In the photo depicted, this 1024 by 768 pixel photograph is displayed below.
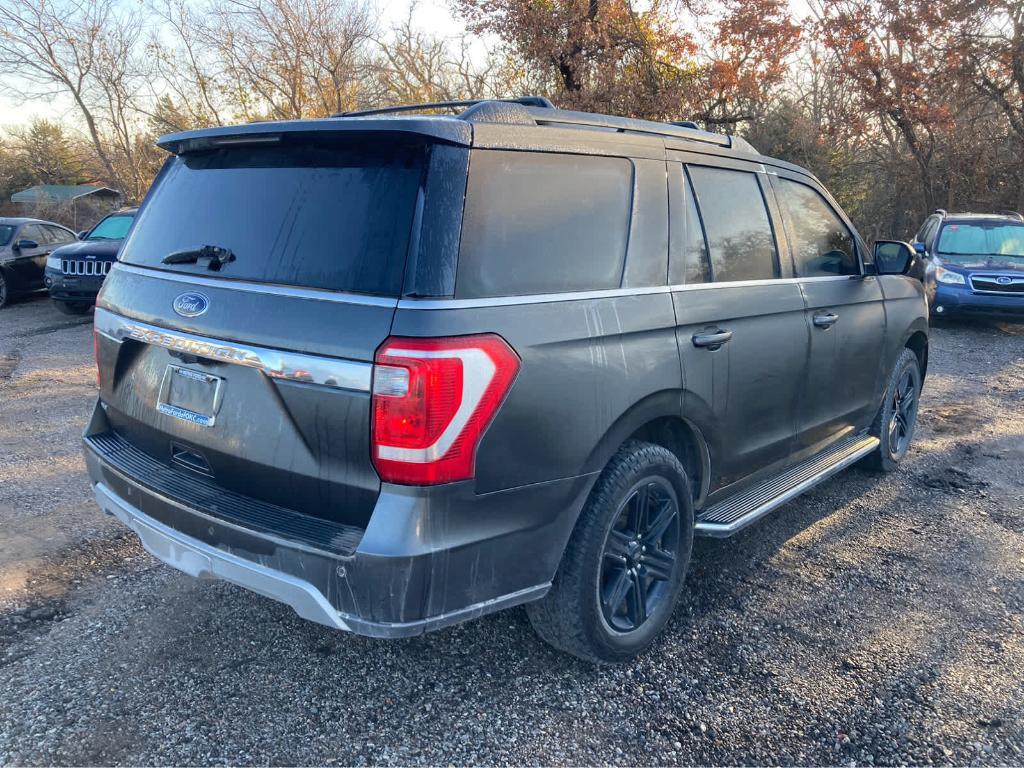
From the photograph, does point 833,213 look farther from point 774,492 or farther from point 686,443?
point 686,443

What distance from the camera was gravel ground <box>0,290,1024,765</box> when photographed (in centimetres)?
252

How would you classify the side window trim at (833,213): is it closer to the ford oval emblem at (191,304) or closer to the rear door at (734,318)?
the rear door at (734,318)

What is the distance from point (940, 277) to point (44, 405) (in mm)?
11451

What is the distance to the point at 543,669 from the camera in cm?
295

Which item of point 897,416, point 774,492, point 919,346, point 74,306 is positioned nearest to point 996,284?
point 919,346

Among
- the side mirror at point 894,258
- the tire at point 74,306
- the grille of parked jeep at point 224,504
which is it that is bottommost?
the tire at point 74,306

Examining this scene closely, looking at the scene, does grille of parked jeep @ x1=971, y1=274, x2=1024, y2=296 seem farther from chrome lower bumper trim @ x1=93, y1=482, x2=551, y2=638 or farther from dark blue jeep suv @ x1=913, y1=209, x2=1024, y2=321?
chrome lower bumper trim @ x1=93, y1=482, x2=551, y2=638

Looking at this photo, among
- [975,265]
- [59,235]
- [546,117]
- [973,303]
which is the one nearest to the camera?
[546,117]

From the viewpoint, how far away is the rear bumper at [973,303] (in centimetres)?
1084

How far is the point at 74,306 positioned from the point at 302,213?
11.8m

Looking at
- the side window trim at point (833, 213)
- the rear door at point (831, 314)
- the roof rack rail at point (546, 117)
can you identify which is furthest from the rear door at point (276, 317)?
the rear door at point (831, 314)

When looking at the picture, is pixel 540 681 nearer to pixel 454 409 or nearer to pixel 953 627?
pixel 454 409

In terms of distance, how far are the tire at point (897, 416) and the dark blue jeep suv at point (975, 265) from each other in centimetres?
673

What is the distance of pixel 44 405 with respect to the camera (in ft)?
22.3
